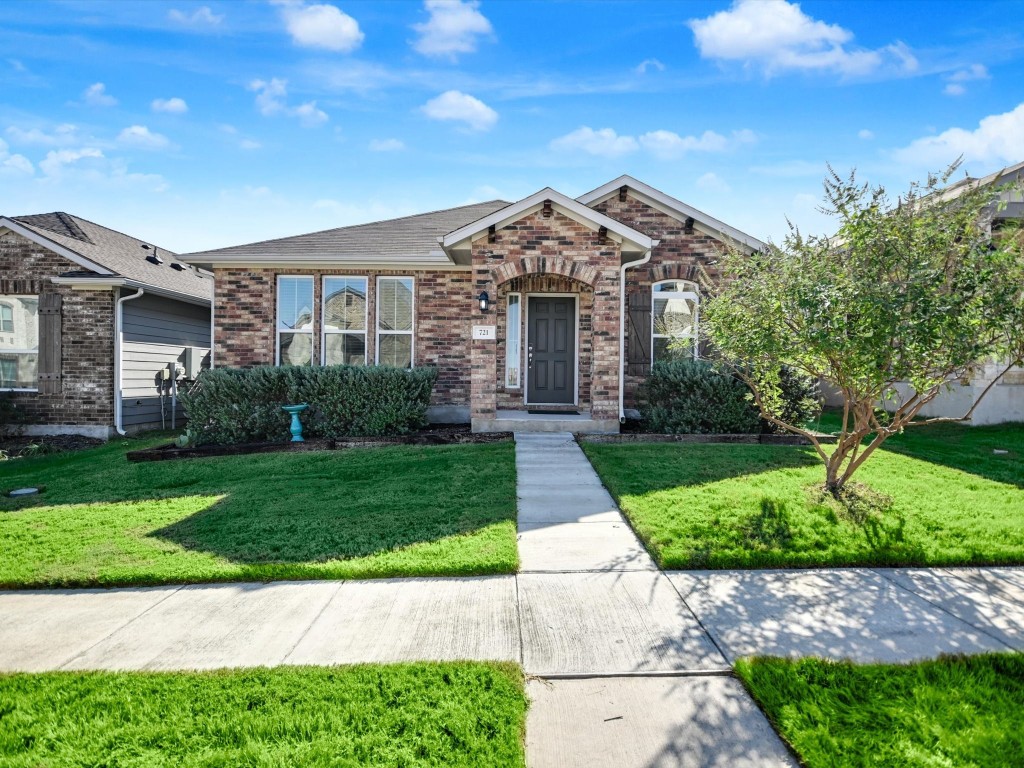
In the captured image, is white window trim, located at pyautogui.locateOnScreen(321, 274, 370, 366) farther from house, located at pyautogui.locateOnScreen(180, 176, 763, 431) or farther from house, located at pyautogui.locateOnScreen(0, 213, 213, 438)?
house, located at pyautogui.locateOnScreen(0, 213, 213, 438)

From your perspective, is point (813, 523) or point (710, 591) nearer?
point (710, 591)

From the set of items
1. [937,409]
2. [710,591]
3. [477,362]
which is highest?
[477,362]

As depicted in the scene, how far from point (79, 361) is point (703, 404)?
39.0 feet

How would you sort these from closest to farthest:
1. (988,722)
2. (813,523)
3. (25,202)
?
(988,722)
(813,523)
(25,202)

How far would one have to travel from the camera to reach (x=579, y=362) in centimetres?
1173

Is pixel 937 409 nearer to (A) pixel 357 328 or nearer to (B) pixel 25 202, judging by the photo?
(A) pixel 357 328

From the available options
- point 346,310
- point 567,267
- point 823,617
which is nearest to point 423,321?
point 346,310

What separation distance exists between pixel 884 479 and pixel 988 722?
4993 millimetres

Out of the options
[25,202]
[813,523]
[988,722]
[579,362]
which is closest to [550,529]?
[813,523]

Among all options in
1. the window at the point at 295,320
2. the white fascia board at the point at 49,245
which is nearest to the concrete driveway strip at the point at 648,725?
the window at the point at 295,320

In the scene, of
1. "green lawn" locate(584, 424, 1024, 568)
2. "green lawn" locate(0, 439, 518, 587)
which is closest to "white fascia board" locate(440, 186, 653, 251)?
"green lawn" locate(584, 424, 1024, 568)

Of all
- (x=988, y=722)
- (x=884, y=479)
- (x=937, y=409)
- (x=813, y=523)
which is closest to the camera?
(x=988, y=722)

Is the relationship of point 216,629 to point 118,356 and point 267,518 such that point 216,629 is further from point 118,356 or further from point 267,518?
point 118,356

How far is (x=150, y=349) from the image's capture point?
12.4 metres
